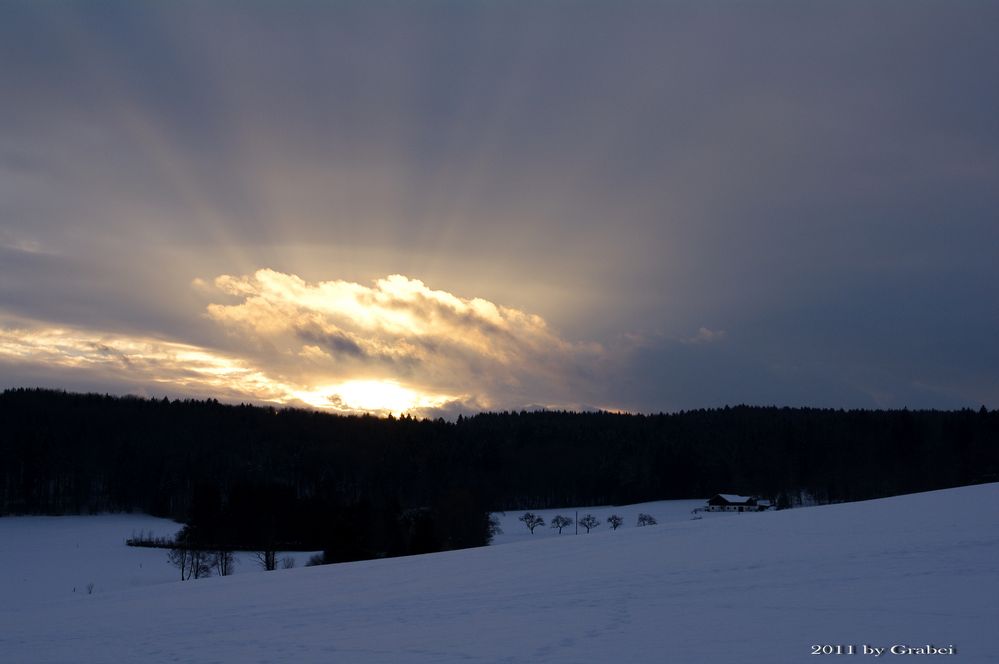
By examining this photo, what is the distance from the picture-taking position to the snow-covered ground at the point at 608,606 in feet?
37.9

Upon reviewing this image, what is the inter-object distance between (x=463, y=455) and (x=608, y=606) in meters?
135

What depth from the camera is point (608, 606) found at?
15.1 metres

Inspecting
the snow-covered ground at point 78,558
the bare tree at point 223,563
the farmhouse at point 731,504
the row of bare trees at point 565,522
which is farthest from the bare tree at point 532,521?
the bare tree at point 223,563

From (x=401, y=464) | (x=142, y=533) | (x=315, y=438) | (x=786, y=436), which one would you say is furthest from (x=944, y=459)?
(x=142, y=533)

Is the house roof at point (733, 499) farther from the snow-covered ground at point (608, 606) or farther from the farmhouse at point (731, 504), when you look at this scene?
the snow-covered ground at point (608, 606)

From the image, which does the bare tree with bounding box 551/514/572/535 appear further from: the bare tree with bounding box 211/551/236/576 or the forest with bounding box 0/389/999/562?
the bare tree with bounding box 211/551/236/576

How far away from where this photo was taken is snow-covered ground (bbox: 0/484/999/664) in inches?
455

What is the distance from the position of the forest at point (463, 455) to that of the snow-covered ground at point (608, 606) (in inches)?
3211

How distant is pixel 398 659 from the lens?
39.7ft

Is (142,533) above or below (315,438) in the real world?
below

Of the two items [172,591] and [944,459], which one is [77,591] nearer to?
[172,591]

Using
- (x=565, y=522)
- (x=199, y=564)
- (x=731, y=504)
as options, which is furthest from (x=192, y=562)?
(x=731, y=504)

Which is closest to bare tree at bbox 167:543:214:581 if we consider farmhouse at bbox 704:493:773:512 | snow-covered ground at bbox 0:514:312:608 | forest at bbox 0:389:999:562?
snow-covered ground at bbox 0:514:312:608

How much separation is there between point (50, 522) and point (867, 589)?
115230 millimetres
